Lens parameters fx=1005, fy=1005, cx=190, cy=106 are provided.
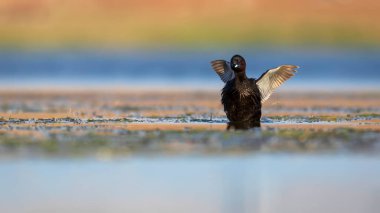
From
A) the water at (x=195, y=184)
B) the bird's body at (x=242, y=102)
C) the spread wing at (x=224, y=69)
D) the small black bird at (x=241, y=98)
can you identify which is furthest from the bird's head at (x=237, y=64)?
the water at (x=195, y=184)

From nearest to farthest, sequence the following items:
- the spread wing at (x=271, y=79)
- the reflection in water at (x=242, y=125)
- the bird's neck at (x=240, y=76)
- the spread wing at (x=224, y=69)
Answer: the reflection in water at (x=242, y=125) < the bird's neck at (x=240, y=76) < the spread wing at (x=271, y=79) < the spread wing at (x=224, y=69)

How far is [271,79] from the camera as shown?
1859 centimetres

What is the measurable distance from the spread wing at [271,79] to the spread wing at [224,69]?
0.86 meters

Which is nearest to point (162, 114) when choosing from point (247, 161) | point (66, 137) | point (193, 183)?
point (66, 137)

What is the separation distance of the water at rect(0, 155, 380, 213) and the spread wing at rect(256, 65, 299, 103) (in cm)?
548

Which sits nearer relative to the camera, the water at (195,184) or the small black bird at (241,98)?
the water at (195,184)

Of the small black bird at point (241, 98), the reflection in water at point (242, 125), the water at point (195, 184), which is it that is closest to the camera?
the water at point (195, 184)

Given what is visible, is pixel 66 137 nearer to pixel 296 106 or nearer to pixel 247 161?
pixel 247 161

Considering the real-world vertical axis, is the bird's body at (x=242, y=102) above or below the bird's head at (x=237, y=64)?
below

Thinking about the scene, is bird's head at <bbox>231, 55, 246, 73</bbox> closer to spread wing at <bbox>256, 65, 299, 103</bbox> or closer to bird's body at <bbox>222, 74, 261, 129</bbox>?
bird's body at <bbox>222, 74, 261, 129</bbox>

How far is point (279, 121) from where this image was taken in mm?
18438

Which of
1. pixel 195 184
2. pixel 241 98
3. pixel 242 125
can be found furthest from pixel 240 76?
pixel 195 184

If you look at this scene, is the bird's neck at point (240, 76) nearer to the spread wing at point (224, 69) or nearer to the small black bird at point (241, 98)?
the small black bird at point (241, 98)

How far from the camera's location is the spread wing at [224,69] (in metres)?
19.0
